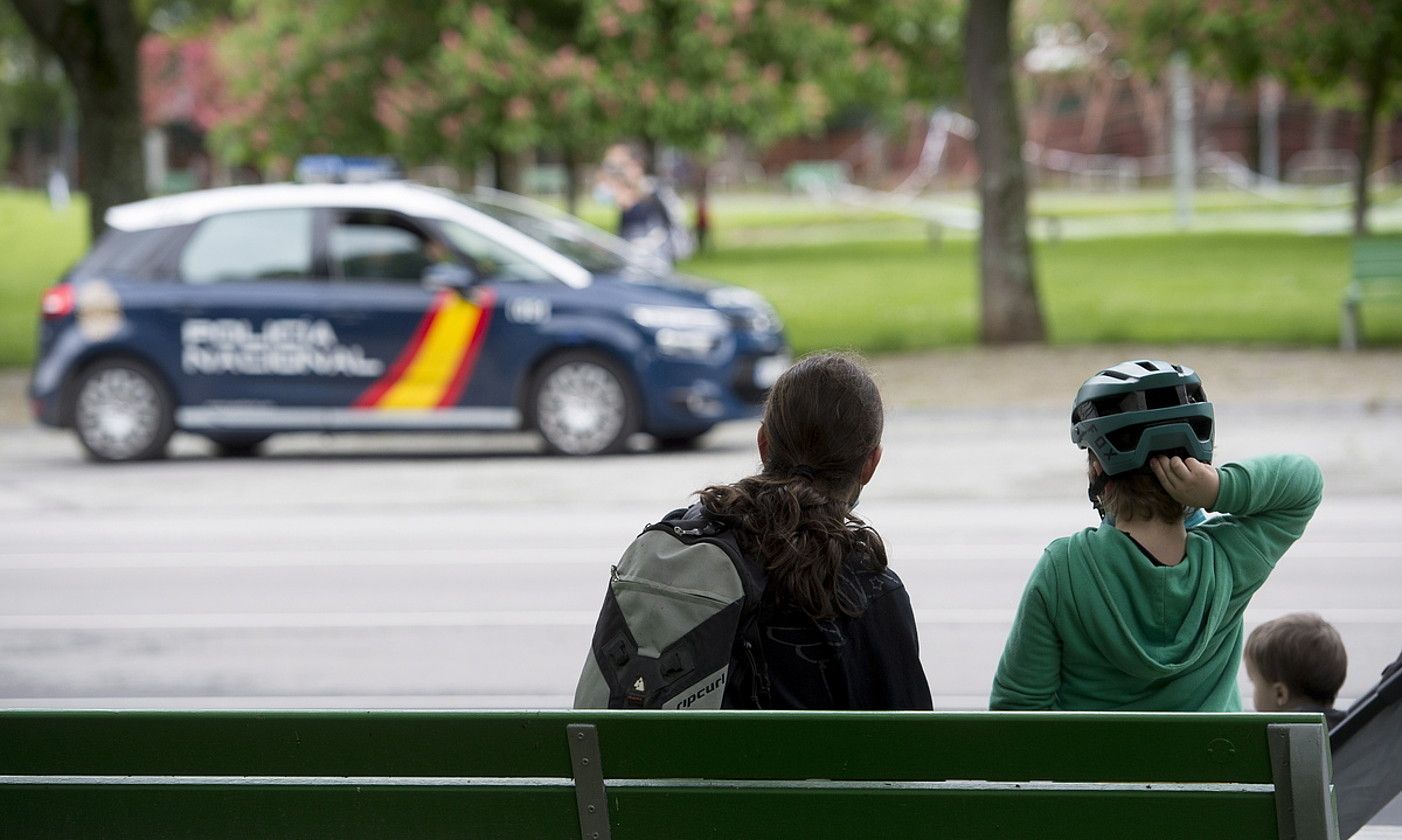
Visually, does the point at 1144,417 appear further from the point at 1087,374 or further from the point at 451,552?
the point at 1087,374

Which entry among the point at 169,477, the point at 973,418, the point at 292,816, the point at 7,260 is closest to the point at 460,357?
the point at 169,477

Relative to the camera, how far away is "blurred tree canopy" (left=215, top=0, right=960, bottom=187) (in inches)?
994

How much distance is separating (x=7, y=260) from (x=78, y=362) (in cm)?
3039

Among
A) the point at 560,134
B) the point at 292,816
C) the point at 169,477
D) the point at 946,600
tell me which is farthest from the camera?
the point at 560,134

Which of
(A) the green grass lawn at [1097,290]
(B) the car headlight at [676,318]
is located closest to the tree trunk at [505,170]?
(A) the green grass lawn at [1097,290]

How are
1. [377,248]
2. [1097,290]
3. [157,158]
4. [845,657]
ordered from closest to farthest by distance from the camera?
[845,657], [377,248], [1097,290], [157,158]

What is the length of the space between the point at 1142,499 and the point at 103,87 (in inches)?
656

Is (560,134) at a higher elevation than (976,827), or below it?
higher

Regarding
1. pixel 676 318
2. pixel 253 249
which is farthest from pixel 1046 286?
pixel 253 249

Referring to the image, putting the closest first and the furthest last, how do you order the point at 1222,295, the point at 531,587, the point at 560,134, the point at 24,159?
the point at 531,587, the point at 1222,295, the point at 560,134, the point at 24,159

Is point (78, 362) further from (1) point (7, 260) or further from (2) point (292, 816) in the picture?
(1) point (7, 260)

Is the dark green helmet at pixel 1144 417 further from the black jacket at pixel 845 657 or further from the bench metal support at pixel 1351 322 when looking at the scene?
the bench metal support at pixel 1351 322

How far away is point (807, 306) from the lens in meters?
25.0

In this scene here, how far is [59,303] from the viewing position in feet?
43.4
